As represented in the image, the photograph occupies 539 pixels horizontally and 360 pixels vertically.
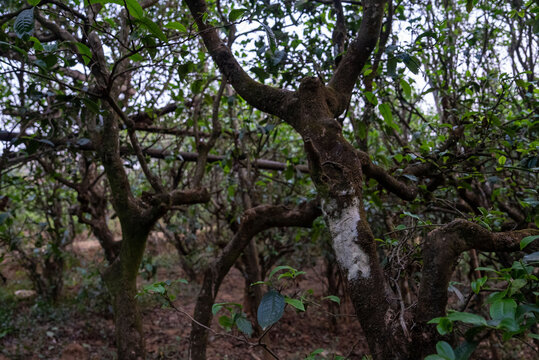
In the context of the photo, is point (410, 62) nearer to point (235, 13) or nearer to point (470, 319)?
point (235, 13)

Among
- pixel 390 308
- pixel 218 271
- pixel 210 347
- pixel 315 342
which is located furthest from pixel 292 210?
pixel 315 342

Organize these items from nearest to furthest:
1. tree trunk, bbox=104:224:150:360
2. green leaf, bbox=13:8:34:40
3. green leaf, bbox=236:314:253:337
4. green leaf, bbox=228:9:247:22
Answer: green leaf, bbox=236:314:253:337
green leaf, bbox=13:8:34:40
green leaf, bbox=228:9:247:22
tree trunk, bbox=104:224:150:360

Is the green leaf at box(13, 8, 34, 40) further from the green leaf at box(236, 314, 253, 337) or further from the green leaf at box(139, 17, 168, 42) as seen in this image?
the green leaf at box(236, 314, 253, 337)

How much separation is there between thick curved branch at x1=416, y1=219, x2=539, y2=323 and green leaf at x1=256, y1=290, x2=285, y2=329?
15.3 inches

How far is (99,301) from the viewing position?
534cm

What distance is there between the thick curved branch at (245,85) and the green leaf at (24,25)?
625mm

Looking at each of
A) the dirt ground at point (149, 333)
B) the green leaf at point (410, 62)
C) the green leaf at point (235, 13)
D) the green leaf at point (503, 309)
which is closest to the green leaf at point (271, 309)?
the green leaf at point (503, 309)

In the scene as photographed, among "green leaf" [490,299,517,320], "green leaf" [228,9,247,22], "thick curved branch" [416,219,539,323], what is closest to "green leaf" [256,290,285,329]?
"thick curved branch" [416,219,539,323]

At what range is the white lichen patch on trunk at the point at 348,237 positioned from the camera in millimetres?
1199

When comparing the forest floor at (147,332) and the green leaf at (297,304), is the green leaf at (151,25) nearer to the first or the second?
the green leaf at (297,304)

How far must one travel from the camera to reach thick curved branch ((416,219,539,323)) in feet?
3.35

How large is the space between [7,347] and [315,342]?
11.7ft

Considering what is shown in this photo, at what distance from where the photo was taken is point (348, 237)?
4.11 feet

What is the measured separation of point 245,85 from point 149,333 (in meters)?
3.98
